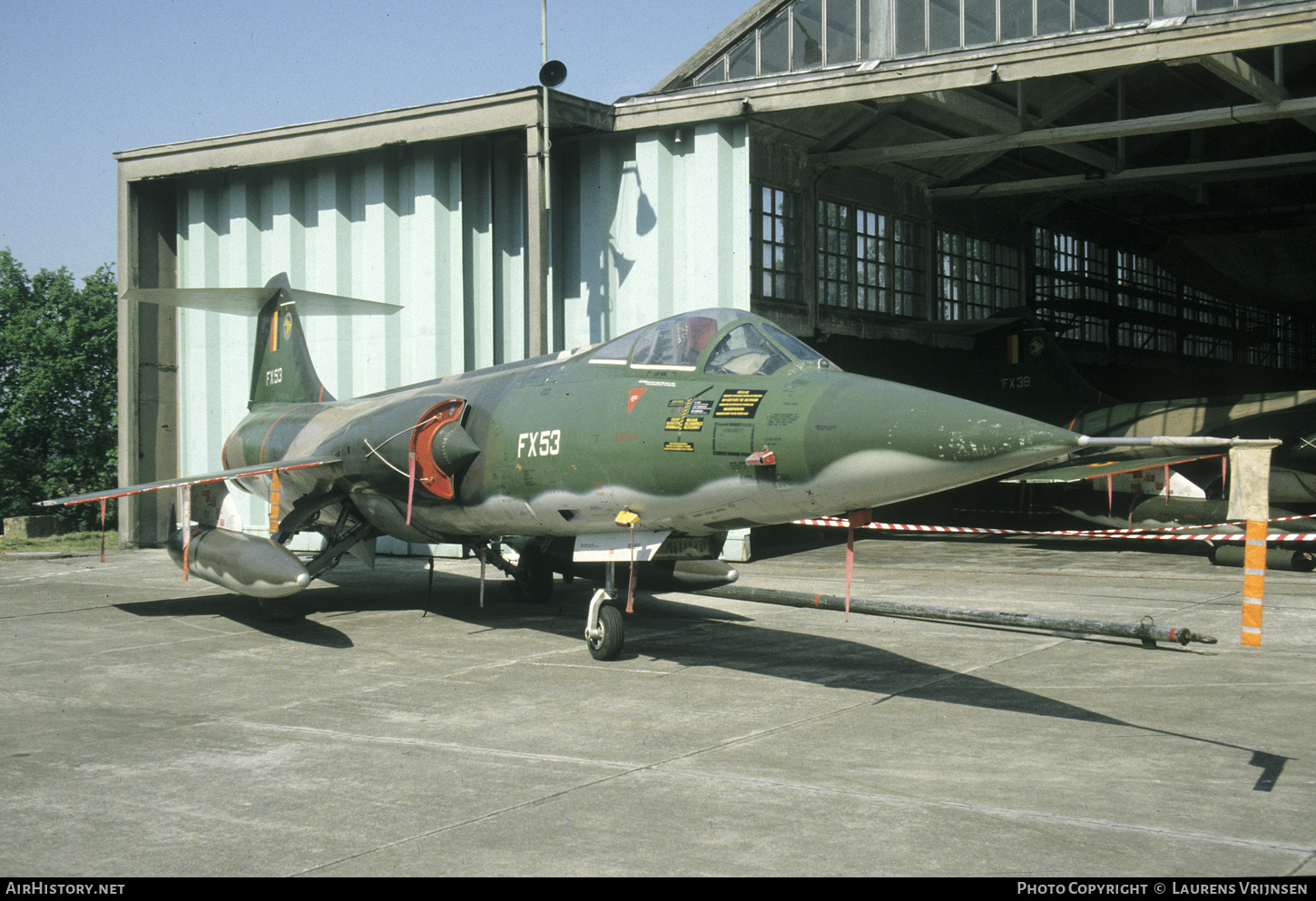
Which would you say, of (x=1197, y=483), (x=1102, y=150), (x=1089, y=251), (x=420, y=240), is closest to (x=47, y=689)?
(x=420, y=240)

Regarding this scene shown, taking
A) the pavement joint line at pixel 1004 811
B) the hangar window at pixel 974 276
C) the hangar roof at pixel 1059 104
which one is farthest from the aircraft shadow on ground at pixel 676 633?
the hangar window at pixel 974 276

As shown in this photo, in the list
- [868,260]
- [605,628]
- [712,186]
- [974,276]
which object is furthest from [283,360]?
[974,276]

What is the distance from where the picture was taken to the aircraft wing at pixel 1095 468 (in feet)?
53.1

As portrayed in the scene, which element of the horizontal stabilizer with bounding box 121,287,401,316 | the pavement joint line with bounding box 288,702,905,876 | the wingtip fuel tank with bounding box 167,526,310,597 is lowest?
the pavement joint line with bounding box 288,702,905,876

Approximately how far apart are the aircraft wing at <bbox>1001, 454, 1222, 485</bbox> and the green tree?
3200cm

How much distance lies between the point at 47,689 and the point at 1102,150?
21688 mm

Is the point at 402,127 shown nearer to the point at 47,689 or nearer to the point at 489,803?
the point at 47,689

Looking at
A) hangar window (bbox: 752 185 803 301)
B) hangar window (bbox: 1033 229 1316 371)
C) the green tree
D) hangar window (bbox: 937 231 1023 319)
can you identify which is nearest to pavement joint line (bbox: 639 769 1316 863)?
hangar window (bbox: 752 185 803 301)

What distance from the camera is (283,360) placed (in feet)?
47.9

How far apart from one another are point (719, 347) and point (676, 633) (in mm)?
3377

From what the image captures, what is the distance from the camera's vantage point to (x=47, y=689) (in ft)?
25.4

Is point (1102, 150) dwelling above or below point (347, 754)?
above

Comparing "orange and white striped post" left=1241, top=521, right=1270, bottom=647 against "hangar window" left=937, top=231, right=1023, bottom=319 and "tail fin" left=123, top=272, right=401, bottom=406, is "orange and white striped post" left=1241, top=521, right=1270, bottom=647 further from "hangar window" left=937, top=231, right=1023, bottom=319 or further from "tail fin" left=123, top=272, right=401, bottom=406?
"hangar window" left=937, top=231, right=1023, bottom=319

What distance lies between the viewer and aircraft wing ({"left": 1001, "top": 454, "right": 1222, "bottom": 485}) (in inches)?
637
